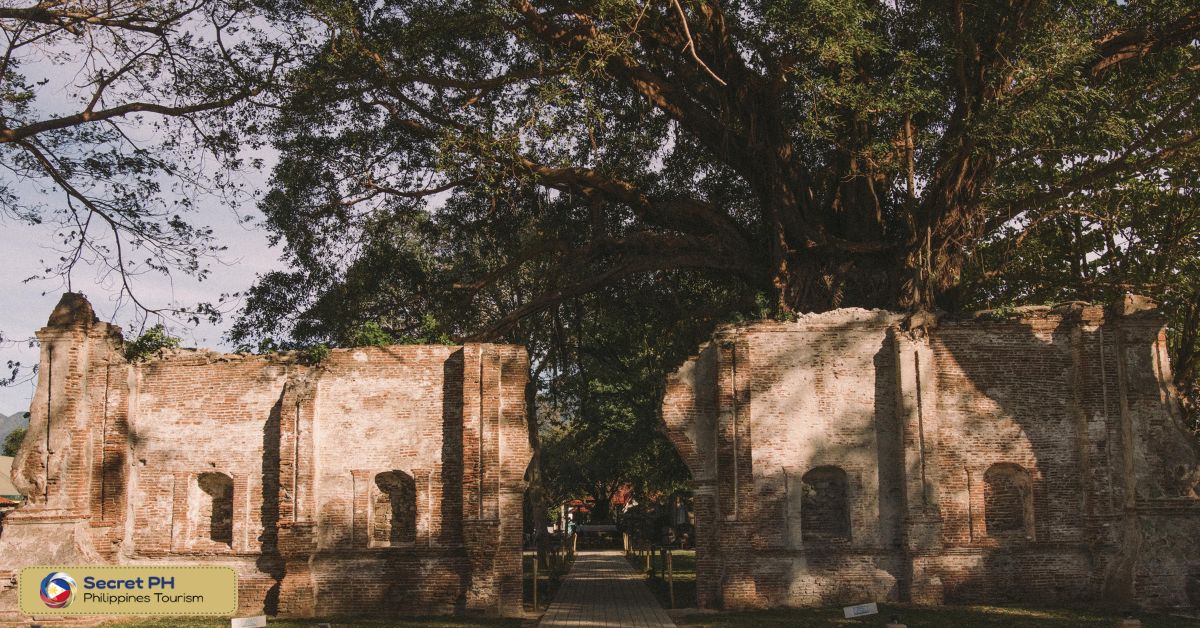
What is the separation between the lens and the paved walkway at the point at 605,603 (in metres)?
16.5

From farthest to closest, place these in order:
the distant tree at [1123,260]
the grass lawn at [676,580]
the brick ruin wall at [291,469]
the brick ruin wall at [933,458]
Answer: the distant tree at [1123,260] < the grass lawn at [676,580] < the brick ruin wall at [291,469] < the brick ruin wall at [933,458]

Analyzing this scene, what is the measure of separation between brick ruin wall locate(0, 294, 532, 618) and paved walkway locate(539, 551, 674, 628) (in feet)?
4.21

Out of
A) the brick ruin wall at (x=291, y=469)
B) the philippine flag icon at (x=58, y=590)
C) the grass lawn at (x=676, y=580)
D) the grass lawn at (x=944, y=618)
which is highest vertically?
the brick ruin wall at (x=291, y=469)

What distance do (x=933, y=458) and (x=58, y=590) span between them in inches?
498

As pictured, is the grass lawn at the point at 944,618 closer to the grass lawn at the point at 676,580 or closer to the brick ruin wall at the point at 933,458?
the brick ruin wall at the point at 933,458

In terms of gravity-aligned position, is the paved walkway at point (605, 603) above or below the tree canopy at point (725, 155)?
below

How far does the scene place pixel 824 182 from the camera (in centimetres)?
2141

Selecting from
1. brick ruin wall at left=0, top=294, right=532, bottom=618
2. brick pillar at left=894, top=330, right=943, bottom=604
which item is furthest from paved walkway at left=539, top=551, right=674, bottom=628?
brick pillar at left=894, top=330, right=943, bottom=604

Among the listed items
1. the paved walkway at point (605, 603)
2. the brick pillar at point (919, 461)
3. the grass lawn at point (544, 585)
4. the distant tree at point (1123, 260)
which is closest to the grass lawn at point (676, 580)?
the paved walkway at point (605, 603)

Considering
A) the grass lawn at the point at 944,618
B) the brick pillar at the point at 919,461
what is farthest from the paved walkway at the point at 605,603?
the brick pillar at the point at 919,461

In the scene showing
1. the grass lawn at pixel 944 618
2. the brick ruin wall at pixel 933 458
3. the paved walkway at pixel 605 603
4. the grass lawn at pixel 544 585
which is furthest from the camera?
the grass lawn at pixel 544 585

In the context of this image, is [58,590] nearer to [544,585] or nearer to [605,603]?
[605,603]

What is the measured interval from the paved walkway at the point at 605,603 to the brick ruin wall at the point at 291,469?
1.28 meters

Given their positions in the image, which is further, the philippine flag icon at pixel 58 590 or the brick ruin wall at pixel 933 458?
the brick ruin wall at pixel 933 458
